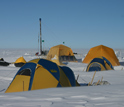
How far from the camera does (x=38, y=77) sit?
7.73 m

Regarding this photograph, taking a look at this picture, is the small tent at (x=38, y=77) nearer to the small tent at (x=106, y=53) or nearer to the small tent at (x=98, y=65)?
the small tent at (x=98, y=65)

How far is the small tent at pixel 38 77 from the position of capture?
25.2 ft

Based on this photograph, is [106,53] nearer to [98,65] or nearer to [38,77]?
[98,65]

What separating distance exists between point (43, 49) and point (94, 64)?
19779 mm

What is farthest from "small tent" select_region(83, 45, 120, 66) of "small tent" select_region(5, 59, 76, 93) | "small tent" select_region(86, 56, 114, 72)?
"small tent" select_region(5, 59, 76, 93)

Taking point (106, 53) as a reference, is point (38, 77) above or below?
above

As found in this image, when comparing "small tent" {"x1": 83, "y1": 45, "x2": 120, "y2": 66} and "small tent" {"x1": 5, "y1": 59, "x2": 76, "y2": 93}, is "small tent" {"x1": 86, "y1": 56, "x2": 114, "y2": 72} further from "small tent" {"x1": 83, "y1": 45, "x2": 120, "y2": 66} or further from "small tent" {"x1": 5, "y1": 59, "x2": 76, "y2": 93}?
"small tent" {"x1": 5, "y1": 59, "x2": 76, "y2": 93}

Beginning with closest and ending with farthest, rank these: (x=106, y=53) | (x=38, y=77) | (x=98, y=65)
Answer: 1. (x=38, y=77)
2. (x=98, y=65)
3. (x=106, y=53)

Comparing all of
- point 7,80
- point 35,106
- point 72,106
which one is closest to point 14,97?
point 35,106

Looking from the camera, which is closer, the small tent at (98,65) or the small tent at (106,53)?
the small tent at (98,65)

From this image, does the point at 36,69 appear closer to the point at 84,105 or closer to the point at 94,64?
the point at 84,105

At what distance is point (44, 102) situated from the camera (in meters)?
3.66

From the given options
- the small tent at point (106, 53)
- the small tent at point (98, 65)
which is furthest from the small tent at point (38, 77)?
the small tent at point (106, 53)

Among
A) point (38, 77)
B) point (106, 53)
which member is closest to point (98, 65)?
point (106, 53)
